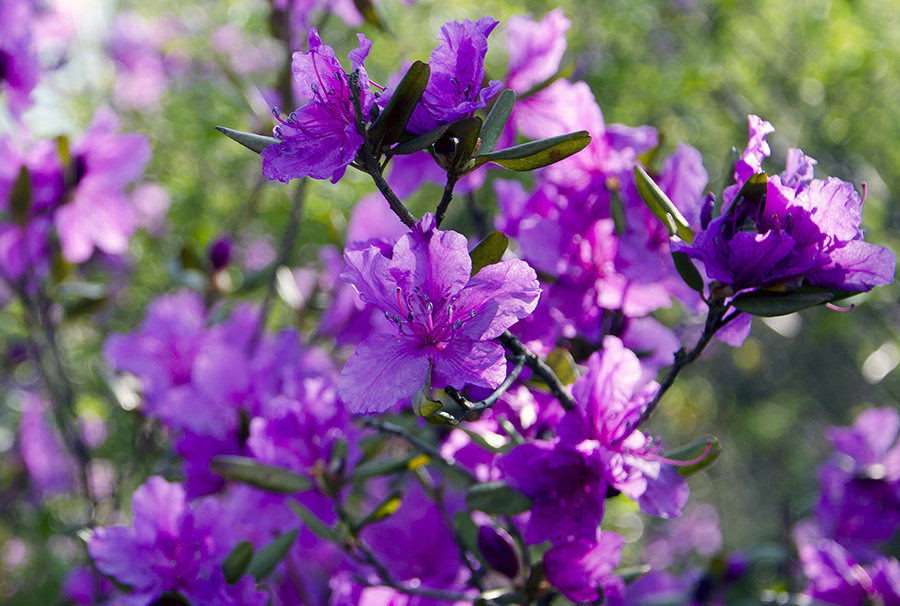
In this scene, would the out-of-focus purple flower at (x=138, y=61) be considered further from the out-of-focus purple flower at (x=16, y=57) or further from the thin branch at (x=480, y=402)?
the thin branch at (x=480, y=402)

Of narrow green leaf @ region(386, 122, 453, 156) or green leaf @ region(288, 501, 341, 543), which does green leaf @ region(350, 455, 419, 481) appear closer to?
green leaf @ region(288, 501, 341, 543)

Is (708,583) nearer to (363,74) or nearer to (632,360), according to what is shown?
(632,360)

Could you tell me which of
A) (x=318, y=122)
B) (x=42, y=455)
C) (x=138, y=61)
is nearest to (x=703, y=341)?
(x=318, y=122)

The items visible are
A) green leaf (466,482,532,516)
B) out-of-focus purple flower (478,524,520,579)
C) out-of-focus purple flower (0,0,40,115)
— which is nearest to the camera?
A: green leaf (466,482,532,516)

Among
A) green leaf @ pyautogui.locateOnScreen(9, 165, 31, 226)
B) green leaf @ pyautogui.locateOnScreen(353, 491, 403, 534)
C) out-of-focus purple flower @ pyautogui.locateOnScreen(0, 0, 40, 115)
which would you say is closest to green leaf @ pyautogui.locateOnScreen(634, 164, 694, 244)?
green leaf @ pyautogui.locateOnScreen(353, 491, 403, 534)

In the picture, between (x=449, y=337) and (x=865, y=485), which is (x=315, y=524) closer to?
(x=449, y=337)

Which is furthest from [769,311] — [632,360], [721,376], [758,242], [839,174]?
[721,376]
